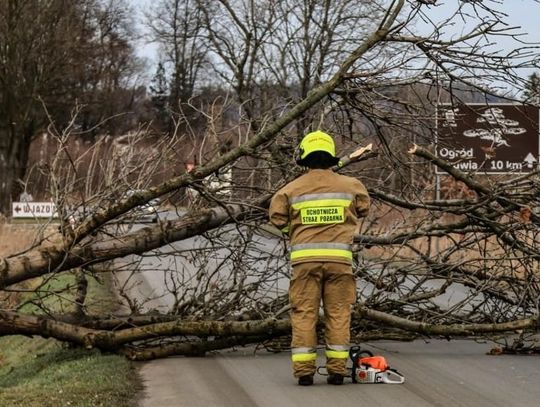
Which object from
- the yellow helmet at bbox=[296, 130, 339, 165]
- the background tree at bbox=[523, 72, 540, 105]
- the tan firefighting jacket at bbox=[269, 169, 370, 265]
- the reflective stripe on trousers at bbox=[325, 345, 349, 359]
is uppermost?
the background tree at bbox=[523, 72, 540, 105]

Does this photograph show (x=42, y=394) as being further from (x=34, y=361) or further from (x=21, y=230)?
(x=21, y=230)

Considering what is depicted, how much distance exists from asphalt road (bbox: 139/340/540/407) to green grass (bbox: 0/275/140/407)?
22cm

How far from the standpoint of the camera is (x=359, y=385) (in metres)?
6.38

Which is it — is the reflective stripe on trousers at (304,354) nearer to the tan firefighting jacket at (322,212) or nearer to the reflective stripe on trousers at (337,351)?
the reflective stripe on trousers at (337,351)

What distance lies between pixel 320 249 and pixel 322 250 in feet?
0.06

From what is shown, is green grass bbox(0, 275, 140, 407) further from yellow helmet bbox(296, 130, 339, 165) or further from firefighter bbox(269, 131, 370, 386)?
yellow helmet bbox(296, 130, 339, 165)

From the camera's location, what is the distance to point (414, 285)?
827 cm

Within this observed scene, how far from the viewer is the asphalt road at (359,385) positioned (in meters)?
6.00

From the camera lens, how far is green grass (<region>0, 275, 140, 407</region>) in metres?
6.05

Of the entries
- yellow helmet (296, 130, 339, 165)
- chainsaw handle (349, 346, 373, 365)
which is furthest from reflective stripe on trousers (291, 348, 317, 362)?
yellow helmet (296, 130, 339, 165)

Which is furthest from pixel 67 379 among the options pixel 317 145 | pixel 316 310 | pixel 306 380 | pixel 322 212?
pixel 317 145

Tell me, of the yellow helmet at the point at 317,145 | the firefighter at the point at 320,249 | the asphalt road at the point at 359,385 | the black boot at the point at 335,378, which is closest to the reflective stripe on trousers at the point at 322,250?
the firefighter at the point at 320,249

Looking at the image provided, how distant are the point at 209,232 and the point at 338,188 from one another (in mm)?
2608

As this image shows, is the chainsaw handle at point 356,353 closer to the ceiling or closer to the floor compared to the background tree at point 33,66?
closer to the floor
